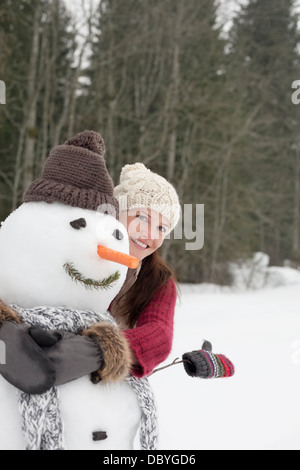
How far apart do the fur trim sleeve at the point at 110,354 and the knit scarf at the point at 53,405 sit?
1.9 inches

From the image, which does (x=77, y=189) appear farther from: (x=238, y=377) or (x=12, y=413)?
(x=238, y=377)

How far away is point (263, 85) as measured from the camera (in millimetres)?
12914

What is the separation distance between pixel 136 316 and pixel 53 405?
63 centimetres

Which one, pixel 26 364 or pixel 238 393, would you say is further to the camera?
pixel 238 393

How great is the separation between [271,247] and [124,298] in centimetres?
1873

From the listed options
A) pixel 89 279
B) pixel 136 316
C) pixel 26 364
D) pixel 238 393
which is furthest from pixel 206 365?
pixel 238 393

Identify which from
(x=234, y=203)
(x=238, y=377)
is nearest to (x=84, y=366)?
(x=238, y=377)

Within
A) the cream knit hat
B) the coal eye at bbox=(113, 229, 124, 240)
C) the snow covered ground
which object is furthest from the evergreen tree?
the coal eye at bbox=(113, 229, 124, 240)

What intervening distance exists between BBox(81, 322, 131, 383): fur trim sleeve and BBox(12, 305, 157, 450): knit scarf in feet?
0.16

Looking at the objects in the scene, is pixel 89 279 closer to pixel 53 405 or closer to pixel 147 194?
pixel 53 405

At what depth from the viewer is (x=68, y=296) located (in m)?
1.17

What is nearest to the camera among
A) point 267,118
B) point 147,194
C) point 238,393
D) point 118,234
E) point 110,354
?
point 110,354

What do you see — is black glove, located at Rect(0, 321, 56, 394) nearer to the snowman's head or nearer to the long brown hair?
the snowman's head

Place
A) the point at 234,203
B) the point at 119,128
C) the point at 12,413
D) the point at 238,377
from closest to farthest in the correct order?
the point at 12,413 < the point at 238,377 < the point at 119,128 < the point at 234,203
